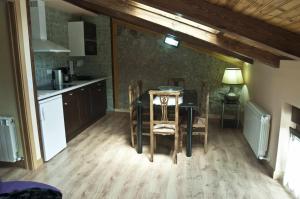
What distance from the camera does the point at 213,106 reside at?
5520 mm

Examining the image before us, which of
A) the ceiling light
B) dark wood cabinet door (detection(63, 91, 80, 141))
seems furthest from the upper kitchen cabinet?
the ceiling light

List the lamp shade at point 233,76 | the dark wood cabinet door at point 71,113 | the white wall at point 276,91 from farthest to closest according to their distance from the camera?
the lamp shade at point 233,76 < the dark wood cabinet door at point 71,113 < the white wall at point 276,91

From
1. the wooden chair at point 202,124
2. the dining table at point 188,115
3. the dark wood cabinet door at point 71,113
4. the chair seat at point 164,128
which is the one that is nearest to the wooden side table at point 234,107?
the wooden chair at point 202,124

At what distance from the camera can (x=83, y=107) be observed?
15.1ft

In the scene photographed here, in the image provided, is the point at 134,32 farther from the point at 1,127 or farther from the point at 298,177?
the point at 298,177

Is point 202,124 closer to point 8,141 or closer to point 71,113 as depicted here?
point 71,113

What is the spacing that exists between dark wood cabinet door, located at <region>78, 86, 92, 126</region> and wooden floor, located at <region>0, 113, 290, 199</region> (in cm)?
60

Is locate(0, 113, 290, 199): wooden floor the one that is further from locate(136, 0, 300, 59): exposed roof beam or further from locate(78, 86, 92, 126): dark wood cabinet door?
locate(136, 0, 300, 59): exposed roof beam

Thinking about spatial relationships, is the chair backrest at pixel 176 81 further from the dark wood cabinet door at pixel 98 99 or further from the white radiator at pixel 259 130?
the white radiator at pixel 259 130

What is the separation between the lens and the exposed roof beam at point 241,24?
190 cm

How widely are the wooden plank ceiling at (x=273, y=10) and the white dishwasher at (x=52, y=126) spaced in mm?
2597

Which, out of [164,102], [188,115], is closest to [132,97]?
[164,102]

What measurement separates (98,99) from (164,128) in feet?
8.32

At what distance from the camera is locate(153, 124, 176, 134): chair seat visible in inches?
130
